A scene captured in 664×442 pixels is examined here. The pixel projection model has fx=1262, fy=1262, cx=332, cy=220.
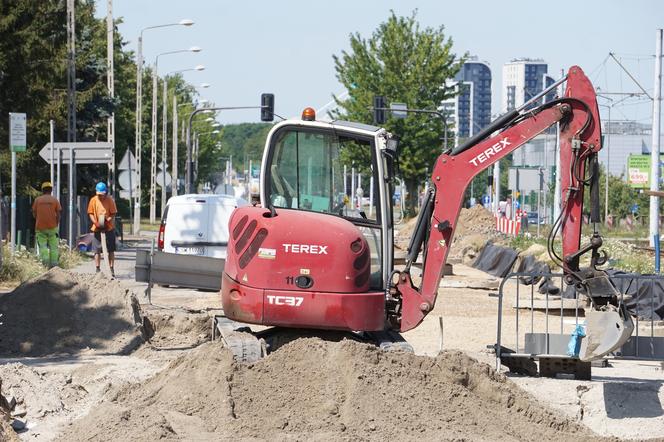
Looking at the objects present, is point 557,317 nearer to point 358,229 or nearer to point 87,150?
point 358,229

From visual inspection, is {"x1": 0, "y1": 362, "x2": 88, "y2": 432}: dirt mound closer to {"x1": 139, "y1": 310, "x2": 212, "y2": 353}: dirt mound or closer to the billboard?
{"x1": 139, "y1": 310, "x2": 212, "y2": 353}: dirt mound

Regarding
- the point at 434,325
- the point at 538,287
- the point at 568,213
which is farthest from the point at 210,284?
the point at 538,287

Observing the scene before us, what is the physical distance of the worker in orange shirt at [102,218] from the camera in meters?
23.3

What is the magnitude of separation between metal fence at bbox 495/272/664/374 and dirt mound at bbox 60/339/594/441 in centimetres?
144

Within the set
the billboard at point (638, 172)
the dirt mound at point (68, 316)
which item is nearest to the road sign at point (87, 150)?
the dirt mound at point (68, 316)

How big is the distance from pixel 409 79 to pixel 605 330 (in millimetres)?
58017

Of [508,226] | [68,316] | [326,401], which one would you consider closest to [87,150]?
[68,316]

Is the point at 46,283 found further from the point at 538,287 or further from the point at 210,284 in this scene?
the point at 538,287

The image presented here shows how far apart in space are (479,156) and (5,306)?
6756mm

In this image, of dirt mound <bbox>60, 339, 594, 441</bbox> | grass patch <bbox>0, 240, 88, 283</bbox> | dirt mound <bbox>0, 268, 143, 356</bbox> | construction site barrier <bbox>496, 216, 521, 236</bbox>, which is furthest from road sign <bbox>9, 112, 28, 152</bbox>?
construction site barrier <bbox>496, 216, 521, 236</bbox>

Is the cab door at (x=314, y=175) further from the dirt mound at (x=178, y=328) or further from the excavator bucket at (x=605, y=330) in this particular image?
the dirt mound at (x=178, y=328)

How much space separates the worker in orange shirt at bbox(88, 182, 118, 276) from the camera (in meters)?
23.3

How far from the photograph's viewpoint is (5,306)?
51.1ft

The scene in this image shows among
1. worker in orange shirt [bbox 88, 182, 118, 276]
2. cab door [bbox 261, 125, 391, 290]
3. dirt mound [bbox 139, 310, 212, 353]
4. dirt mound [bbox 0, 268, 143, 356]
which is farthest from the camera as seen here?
worker in orange shirt [bbox 88, 182, 118, 276]
